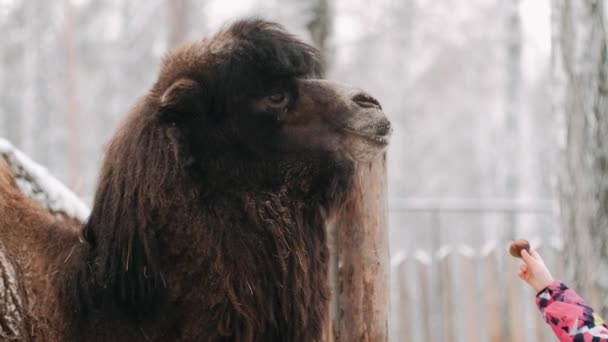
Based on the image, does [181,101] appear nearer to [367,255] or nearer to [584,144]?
[367,255]

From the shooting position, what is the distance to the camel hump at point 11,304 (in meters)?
3.58

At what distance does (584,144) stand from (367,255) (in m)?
2.29

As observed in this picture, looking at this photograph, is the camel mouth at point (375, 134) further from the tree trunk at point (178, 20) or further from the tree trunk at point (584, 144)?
the tree trunk at point (178, 20)

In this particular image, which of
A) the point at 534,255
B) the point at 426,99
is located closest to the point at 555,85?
the point at 534,255

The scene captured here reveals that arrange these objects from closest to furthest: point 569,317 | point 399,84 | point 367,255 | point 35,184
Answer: point 569,317, point 367,255, point 35,184, point 399,84

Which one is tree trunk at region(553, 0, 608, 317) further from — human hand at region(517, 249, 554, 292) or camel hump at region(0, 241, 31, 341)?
camel hump at region(0, 241, 31, 341)

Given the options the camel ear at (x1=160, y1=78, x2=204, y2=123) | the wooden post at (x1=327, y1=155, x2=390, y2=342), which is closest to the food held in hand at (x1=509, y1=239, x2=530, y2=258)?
the wooden post at (x1=327, y1=155, x2=390, y2=342)

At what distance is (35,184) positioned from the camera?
14.7ft

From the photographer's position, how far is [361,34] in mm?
34156

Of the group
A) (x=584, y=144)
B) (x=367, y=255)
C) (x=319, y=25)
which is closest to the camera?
(x=367, y=255)

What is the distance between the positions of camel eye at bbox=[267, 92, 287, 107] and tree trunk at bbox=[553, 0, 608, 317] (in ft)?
8.44

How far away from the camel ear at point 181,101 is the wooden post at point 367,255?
0.85 metres

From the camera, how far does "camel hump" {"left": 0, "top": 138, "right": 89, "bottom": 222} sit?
4.33 meters

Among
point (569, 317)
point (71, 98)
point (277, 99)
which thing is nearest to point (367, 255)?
point (277, 99)
